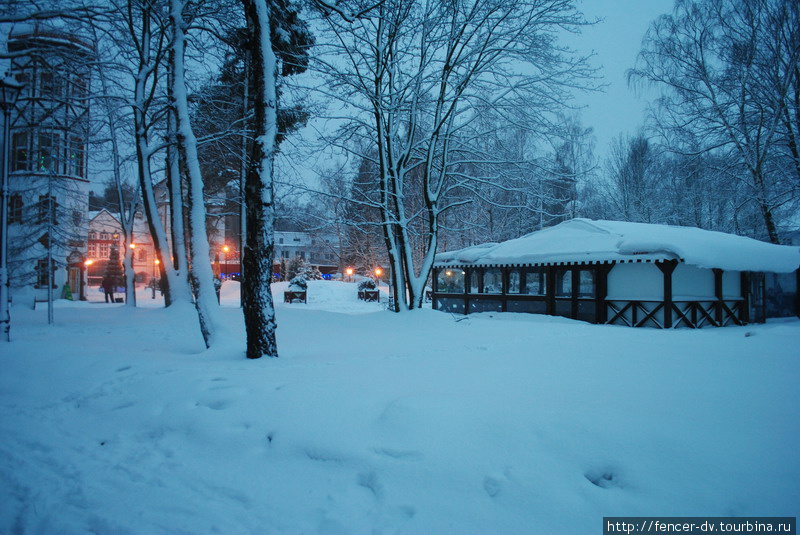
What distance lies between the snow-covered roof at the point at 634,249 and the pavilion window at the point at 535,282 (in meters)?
1.10

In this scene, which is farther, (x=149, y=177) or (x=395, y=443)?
(x=149, y=177)

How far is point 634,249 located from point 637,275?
1.39 metres

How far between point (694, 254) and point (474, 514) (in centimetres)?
1320

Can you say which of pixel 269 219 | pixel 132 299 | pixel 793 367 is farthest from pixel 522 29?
pixel 132 299

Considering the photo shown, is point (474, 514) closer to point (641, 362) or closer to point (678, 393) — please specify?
point (678, 393)

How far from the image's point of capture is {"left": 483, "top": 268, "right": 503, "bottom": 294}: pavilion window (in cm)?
1908

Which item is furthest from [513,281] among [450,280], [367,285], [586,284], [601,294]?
[367,285]

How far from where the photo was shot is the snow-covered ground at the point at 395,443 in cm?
295

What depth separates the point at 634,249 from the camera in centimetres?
1372

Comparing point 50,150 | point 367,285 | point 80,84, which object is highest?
point 80,84

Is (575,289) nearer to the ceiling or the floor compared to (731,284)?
nearer to the floor

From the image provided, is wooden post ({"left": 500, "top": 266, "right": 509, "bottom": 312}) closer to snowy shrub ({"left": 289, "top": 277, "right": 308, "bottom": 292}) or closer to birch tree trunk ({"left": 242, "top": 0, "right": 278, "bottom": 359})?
birch tree trunk ({"left": 242, "top": 0, "right": 278, "bottom": 359})

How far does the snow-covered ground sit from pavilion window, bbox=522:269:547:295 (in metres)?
10.8

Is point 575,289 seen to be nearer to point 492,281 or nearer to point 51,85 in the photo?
point 492,281
